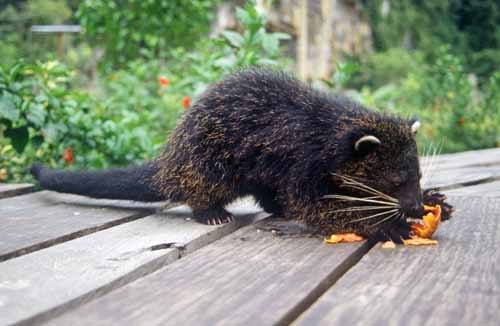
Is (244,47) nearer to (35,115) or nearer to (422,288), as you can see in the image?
(35,115)

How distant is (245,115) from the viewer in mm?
2832

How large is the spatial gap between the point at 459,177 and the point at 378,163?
3.73ft

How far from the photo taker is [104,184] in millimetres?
2992

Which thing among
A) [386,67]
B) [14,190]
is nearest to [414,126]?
[14,190]

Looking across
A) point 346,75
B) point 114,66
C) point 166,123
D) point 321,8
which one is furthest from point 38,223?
point 321,8

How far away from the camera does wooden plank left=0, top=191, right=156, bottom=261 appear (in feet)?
6.95

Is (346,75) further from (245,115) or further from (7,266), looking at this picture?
(7,266)

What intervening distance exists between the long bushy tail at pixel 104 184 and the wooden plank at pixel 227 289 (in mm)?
1057

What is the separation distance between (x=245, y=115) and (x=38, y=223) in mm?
970

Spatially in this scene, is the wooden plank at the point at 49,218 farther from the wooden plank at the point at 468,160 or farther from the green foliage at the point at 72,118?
the wooden plank at the point at 468,160

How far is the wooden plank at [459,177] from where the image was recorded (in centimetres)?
332

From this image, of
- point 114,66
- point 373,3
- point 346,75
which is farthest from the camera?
point 373,3

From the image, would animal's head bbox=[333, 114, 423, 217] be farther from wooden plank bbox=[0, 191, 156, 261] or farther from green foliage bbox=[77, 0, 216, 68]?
green foliage bbox=[77, 0, 216, 68]

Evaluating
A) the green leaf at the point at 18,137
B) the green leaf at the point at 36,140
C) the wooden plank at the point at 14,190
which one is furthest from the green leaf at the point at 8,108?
the wooden plank at the point at 14,190
